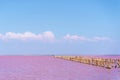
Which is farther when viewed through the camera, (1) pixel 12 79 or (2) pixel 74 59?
(2) pixel 74 59

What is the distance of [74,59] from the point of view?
255ft

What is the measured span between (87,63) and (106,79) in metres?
28.1

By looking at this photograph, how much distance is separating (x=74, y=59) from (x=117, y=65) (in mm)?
29824

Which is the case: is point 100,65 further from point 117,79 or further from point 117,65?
point 117,79

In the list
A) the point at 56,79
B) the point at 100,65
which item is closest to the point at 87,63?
the point at 100,65

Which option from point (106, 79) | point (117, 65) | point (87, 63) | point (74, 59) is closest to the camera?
point (106, 79)

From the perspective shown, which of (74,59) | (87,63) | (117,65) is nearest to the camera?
(117,65)

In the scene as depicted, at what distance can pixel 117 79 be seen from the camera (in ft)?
104

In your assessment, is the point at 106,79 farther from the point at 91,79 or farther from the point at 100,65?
the point at 100,65

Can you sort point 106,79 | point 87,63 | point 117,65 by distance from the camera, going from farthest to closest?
point 87,63, point 117,65, point 106,79

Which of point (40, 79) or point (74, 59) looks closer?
point (40, 79)

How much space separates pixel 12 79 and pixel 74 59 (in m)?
45.4

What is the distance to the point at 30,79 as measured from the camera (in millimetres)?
33031

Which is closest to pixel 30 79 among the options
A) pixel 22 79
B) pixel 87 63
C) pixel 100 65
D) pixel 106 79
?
pixel 22 79
